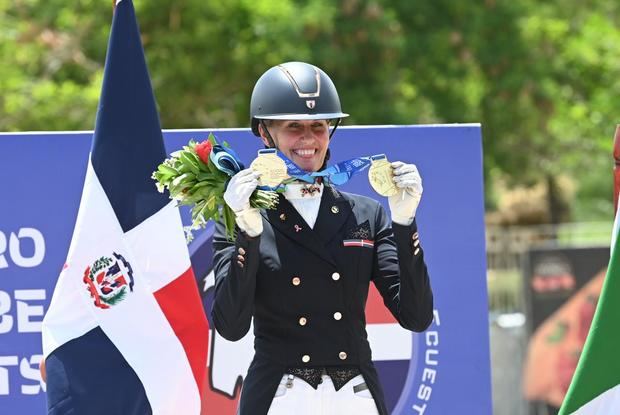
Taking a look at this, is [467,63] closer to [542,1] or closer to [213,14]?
[542,1]

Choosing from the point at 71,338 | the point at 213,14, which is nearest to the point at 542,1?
the point at 213,14

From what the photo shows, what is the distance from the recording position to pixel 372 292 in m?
5.87

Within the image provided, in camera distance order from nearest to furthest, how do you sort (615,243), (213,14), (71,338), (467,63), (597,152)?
(615,243), (71,338), (213,14), (467,63), (597,152)

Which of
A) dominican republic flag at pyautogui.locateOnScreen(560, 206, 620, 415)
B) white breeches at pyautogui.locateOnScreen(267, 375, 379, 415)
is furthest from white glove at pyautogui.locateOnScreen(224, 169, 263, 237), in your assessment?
dominican republic flag at pyautogui.locateOnScreen(560, 206, 620, 415)

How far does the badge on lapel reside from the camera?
13.8 feet

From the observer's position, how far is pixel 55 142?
19.2 feet

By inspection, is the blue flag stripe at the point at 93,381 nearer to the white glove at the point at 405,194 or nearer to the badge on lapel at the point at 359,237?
the badge on lapel at the point at 359,237

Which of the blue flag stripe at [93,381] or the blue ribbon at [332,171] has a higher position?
the blue ribbon at [332,171]

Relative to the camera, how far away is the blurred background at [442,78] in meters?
11.8

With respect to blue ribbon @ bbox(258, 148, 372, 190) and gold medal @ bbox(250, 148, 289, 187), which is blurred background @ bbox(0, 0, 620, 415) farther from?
gold medal @ bbox(250, 148, 289, 187)

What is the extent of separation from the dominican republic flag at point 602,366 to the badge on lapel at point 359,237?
99cm

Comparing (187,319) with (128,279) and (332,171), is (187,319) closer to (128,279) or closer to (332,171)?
(128,279)

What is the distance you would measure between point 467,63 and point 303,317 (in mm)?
11727

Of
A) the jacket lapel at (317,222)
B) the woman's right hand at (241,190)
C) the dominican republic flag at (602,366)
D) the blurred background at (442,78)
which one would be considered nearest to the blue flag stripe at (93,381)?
the jacket lapel at (317,222)
